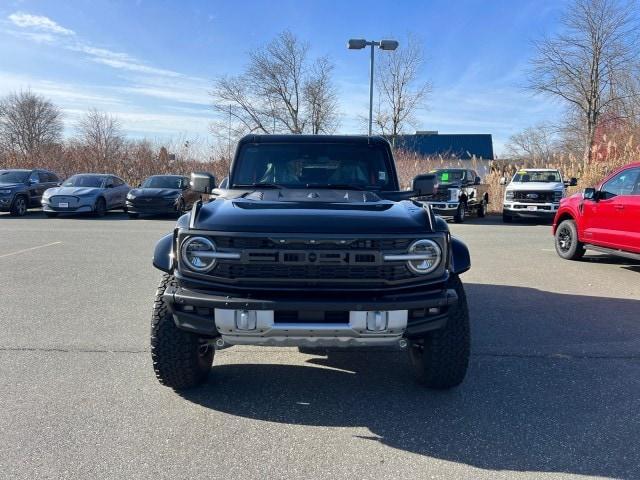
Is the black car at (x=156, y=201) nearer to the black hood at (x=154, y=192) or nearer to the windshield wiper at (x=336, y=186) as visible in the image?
the black hood at (x=154, y=192)

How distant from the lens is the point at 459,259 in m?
3.54

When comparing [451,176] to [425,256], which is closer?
[425,256]

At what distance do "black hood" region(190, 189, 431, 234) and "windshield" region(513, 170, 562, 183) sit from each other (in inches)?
626

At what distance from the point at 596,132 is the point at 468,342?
28196 millimetres

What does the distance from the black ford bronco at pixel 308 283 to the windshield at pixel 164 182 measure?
51.1 ft

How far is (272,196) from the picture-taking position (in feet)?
13.0

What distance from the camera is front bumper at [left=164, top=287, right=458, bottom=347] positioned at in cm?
288

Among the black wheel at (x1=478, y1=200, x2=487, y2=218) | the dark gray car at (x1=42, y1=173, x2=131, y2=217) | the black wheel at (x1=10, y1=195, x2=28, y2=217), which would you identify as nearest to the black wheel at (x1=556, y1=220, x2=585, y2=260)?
the black wheel at (x1=478, y1=200, x2=487, y2=218)

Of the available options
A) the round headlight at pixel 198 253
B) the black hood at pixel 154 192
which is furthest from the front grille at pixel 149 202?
the round headlight at pixel 198 253

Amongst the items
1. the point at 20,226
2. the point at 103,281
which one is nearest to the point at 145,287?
the point at 103,281

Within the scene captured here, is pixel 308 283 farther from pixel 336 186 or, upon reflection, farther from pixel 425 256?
pixel 336 186

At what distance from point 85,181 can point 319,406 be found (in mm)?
17399

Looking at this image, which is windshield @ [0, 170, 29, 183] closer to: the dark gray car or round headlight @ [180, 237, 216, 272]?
the dark gray car

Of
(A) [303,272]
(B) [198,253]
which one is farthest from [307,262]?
(B) [198,253]
